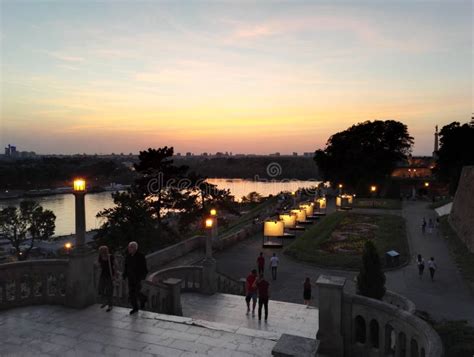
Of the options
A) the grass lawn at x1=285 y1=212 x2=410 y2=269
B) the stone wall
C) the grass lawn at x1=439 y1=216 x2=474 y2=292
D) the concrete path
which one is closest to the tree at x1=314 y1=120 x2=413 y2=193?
the grass lawn at x1=285 y1=212 x2=410 y2=269

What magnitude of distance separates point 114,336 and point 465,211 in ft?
93.7

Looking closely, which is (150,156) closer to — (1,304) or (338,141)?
(1,304)

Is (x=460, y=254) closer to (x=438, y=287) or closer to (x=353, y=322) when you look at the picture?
(x=438, y=287)

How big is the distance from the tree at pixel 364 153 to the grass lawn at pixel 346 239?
20.9 m

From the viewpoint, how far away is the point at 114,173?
5999 inches

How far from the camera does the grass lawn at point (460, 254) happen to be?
1838cm

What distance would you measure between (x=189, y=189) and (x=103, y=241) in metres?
14.8

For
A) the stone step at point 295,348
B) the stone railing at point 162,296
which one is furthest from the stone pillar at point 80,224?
the stone step at point 295,348

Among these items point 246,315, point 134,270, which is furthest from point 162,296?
point 246,315

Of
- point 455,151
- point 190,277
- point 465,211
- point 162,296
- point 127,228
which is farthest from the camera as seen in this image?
point 455,151

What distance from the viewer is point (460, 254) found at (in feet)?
74.1

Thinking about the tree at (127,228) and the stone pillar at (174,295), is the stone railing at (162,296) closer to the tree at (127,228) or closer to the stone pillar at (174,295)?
the stone pillar at (174,295)

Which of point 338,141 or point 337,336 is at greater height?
point 338,141

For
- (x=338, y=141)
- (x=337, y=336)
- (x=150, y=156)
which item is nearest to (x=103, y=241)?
(x=150, y=156)
